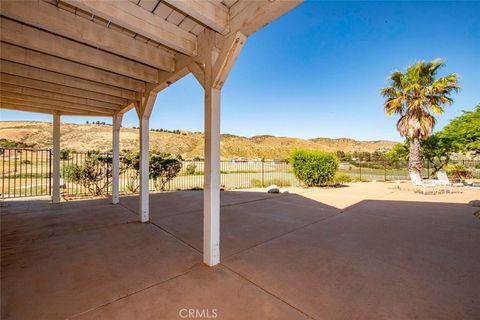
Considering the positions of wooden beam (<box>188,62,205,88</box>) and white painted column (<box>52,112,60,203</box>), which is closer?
wooden beam (<box>188,62,205,88</box>)

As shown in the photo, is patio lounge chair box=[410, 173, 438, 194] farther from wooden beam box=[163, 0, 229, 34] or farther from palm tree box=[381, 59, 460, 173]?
wooden beam box=[163, 0, 229, 34]

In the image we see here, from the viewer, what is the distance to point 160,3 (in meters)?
2.13

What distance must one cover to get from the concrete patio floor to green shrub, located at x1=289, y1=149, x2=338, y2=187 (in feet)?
16.0

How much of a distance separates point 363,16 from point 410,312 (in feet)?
28.2

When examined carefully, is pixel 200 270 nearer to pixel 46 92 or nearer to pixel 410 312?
pixel 410 312

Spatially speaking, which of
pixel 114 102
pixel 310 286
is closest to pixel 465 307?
pixel 310 286

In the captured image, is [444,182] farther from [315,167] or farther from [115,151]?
[115,151]

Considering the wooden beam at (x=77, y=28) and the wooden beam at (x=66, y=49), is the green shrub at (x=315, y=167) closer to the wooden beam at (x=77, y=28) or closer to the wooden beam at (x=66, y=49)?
the wooden beam at (x=66, y=49)

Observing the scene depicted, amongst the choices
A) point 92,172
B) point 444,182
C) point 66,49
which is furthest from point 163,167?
point 444,182

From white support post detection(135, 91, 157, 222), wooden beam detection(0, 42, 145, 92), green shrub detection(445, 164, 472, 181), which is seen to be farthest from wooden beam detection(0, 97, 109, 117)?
green shrub detection(445, 164, 472, 181)

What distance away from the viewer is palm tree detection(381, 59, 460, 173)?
8984mm

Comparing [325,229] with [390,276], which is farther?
[325,229]

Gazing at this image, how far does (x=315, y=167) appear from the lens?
9.37 meters

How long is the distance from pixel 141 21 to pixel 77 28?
803 mm
